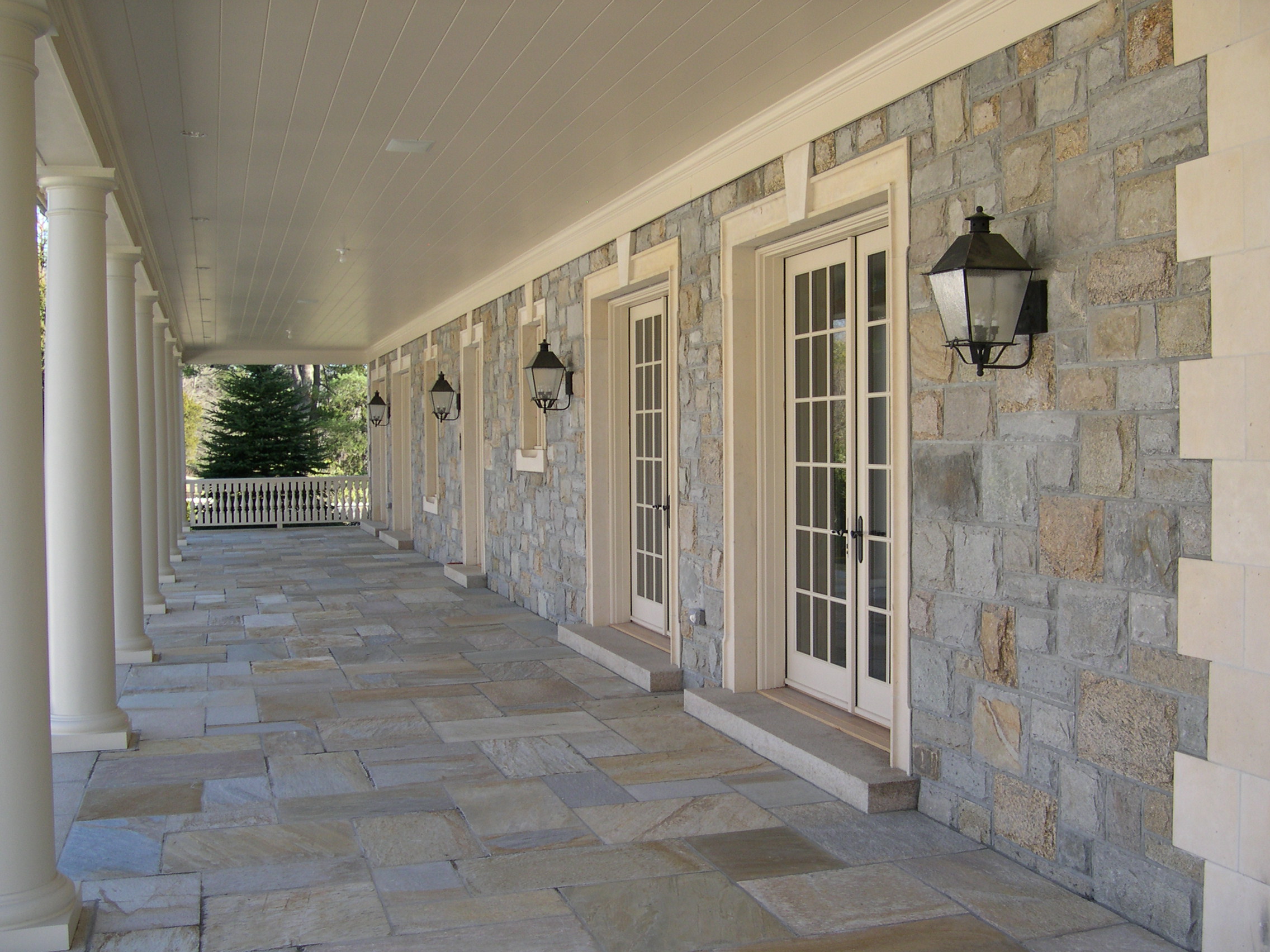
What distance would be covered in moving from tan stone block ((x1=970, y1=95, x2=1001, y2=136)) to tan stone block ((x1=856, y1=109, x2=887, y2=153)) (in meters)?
0.50

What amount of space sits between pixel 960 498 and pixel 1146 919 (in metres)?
1.39

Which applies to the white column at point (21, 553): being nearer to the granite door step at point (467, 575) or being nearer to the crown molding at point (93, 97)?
the crown molding at point (93, 97)

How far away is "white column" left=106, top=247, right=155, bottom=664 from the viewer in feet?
20.1

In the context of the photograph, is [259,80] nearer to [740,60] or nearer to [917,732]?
[740,60]

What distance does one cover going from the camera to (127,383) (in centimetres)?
632

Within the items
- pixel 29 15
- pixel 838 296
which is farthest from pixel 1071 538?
pixel 29 15

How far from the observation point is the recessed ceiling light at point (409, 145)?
5.13m

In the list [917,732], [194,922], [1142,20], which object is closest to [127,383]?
[194,922]

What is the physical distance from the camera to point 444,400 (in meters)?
11.0

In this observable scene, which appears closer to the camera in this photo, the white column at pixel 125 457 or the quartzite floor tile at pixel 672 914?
the quartzite floor tile at pixel 672 914

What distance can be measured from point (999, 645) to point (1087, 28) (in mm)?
1922

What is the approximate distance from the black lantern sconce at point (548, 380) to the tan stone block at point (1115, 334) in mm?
4715

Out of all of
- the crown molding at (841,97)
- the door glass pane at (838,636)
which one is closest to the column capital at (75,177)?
the crown molding at (841,97)

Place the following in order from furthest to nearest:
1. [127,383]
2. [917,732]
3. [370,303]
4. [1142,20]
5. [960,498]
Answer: [370,303] → [127,383] → [917,732] → [960,498] → [1142,20]
